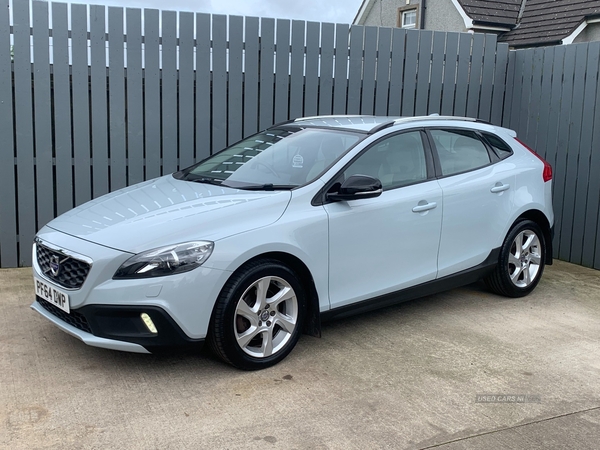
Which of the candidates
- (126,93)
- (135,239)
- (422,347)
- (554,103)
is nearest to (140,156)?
(126,93)

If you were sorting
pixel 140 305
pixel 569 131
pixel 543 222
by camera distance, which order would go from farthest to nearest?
pixel 569 131 < pixel 543 222 < pixel 140 305

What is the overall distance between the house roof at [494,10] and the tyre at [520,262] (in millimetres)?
11104

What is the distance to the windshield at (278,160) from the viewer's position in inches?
179

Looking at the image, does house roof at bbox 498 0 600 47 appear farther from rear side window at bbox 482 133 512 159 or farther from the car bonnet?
the car bonnet

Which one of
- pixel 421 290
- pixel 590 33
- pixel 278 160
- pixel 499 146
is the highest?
pixel 590 33

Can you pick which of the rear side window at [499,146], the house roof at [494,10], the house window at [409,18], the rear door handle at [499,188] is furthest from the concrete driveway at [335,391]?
the house window at [409,18]

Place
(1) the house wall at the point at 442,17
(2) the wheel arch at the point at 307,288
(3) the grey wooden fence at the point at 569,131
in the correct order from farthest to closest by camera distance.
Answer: (1) the house wall at the point at 442,17, (3) the grey wooden fence at the point at 569,131, (2) the wheel arch at the point at 307,288

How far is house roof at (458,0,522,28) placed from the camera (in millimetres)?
15742

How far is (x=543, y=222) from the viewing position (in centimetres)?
589

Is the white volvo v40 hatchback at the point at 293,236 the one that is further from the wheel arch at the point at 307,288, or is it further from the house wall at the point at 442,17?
the house wall at the point at 442,17

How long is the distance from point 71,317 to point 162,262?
2.36 ft

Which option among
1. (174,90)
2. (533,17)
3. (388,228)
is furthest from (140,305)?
(533,17)

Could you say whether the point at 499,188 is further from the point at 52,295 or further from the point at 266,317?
the point at 52,295

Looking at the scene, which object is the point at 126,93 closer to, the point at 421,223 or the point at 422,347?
the point at 421,223
